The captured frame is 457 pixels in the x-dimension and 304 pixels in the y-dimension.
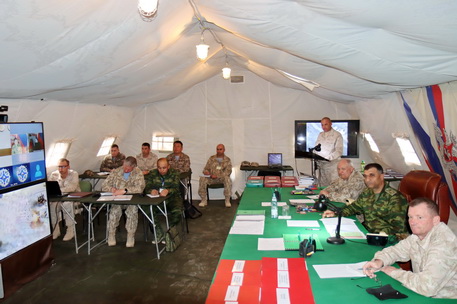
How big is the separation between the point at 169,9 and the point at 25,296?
3.33 meters

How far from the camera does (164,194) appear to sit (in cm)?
481

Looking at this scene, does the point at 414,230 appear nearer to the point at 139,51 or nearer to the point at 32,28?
the point at 32,28

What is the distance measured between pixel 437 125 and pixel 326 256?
5.85ft

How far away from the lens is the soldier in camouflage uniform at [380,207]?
318cm

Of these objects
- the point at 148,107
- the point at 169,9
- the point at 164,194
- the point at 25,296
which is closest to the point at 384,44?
the point at 169,9

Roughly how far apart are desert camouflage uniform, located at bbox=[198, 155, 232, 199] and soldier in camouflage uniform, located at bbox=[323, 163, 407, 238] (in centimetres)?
427

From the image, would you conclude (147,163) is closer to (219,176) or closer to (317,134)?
(219,176)

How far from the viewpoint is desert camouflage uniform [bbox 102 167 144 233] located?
16.9 ft

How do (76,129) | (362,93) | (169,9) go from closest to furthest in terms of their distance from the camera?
(169,9) → (362,93) → (76,129)

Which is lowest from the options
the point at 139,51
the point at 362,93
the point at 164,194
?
the point at 164,194

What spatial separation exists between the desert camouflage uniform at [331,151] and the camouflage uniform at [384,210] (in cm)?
256

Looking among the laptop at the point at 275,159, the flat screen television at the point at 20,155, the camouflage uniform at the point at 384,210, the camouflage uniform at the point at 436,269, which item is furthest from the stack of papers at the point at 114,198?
the laptop at the point at 275,159

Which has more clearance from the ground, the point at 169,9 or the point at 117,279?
the point at 169,9

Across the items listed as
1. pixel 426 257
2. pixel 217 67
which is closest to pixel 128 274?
pixel 426 257
